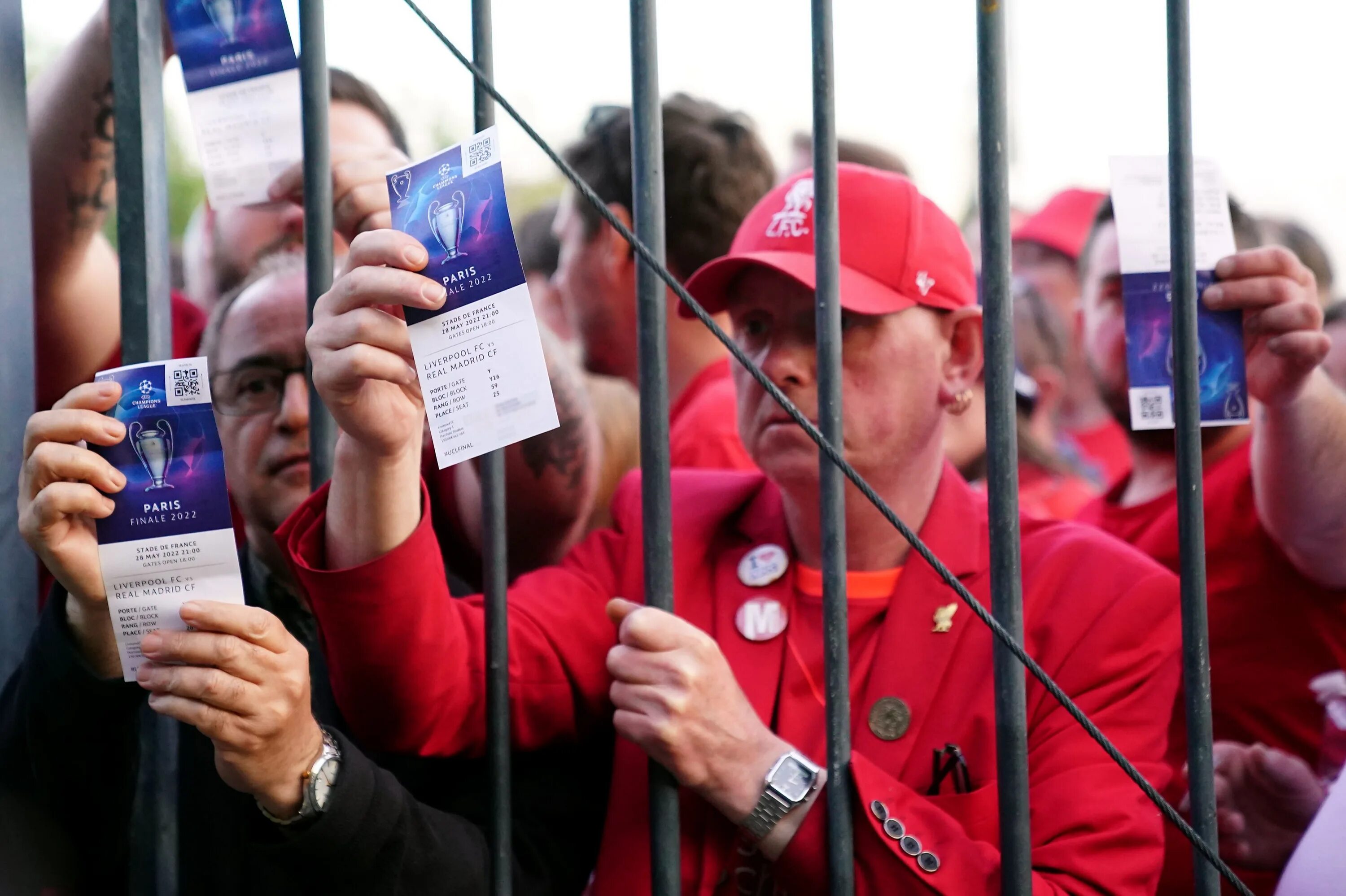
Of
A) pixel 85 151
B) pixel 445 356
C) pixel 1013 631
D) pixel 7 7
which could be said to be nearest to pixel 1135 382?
pixel 1013 631

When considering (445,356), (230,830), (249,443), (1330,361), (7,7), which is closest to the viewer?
(445,356)

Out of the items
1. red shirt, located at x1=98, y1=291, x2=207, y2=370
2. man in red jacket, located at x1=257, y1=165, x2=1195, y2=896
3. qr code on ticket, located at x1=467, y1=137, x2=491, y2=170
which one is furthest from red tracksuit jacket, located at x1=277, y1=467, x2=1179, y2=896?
red shirt, located at x1=98, y1=291, x2=207, y2=370

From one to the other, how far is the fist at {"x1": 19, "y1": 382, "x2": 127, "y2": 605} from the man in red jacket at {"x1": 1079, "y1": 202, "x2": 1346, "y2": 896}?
1.27 metres

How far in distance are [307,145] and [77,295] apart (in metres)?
1.11

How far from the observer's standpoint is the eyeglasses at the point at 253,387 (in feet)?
6.86

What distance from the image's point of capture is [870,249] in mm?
1792

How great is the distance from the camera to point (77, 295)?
2.31 meters

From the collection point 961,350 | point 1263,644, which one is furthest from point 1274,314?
point 1263,644

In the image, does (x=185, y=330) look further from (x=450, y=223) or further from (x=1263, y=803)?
(x=1263, y=803)

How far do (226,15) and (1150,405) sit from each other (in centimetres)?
121

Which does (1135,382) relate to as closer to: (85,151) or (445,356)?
(445,356)

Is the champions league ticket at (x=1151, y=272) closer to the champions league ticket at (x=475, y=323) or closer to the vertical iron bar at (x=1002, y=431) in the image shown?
the vertical iron bar at (x=1002, y=431)

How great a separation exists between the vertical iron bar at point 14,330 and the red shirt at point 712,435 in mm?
1086

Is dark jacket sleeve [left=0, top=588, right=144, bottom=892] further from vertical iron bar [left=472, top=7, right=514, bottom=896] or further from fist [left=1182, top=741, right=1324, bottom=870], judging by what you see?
fist [left=1182, top=741, right=1324, bottom=870]
